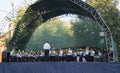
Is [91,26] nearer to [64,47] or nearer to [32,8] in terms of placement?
[64,47]

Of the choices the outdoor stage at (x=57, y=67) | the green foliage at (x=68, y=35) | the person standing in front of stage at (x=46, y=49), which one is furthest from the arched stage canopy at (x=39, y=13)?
the outdoor stage at (x=57, y=67)

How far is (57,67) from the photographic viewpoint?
16.4 metres

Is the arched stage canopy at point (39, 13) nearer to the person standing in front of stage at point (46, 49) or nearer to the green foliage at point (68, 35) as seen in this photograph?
the green foliage at point (68, 35)

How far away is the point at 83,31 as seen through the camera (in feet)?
115

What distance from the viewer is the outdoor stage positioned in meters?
16.2

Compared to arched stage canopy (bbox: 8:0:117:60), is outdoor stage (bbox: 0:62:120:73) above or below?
below

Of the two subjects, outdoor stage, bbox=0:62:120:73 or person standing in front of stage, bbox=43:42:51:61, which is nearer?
outdoor stage, bbox=0:62:120:73

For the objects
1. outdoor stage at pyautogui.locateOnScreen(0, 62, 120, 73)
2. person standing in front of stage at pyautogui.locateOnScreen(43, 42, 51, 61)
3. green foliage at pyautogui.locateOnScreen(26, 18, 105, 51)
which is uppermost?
green foliage at pyautogui.locateOnScreen(26, 18, 105, 51)

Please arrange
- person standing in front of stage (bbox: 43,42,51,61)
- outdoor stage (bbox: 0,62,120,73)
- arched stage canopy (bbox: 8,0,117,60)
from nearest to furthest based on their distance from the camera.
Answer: outdoor stage (bbox: 0,62,120,73) < person standing in front of stage (bbox: 43,42,51,61) < arched stage canopy (bbox: 8,0,117,60)

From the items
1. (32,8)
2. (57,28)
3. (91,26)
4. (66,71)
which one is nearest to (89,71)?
(66,71)

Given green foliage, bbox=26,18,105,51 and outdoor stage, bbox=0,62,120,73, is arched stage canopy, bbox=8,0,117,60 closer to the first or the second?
green foliage, bbox=26,18,105,51

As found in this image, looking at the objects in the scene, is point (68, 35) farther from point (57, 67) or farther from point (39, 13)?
point (57, 67)

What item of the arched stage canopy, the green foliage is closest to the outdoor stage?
the arched stage canopy

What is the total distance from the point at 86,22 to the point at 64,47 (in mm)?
4445
